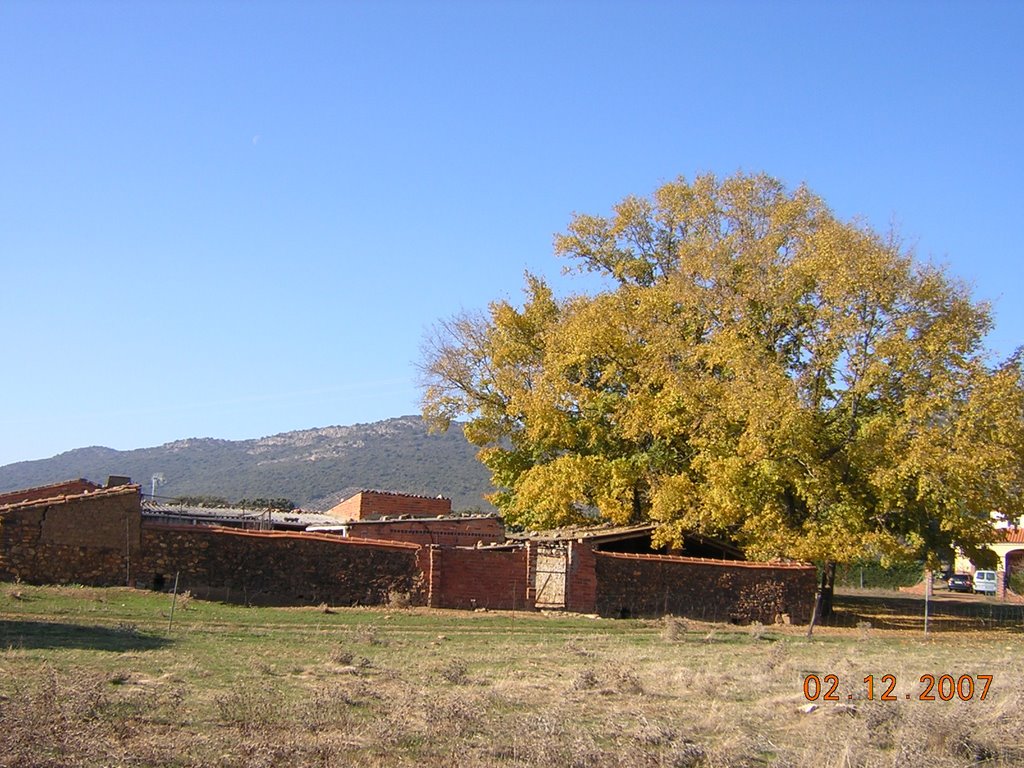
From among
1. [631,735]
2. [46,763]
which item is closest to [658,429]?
[631,735]

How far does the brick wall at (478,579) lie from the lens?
29953mm

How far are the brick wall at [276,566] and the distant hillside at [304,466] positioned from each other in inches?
3217

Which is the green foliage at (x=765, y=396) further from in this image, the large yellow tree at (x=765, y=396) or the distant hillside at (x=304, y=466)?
the distant hillside at (x=304, y=466)

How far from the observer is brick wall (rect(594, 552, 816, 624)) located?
3097 centimetres

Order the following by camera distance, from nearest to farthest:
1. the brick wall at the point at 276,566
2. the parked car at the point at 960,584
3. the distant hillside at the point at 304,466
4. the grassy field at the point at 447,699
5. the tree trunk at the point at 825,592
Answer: the grassy field at the point at 447,699 < the brick wall at the point at 276,566 < the tree trunk at the point at 825,592 < the parked car at the point at 960,584 < the distant hillside at the point at 304,466

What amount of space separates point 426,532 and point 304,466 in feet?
366

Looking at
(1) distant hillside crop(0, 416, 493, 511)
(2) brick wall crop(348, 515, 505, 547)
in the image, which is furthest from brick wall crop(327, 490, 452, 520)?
(1) distant hillside crop(0, 416, 493, 511)

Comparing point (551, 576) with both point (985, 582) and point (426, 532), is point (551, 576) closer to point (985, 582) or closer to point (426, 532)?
point (426, 532)

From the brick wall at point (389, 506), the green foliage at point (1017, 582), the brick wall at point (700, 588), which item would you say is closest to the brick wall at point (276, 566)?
the brick wall at point (700, 588)

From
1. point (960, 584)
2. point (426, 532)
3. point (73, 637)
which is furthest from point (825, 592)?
point (960, 584)

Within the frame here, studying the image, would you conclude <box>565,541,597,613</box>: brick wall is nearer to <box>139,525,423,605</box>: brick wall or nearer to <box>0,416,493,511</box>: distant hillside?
<box>139,525,423,605</box>: brick wall

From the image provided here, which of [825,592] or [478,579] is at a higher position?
[478,579]

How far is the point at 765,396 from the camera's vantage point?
107 feet

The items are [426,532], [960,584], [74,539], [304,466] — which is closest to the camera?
[74,539]
